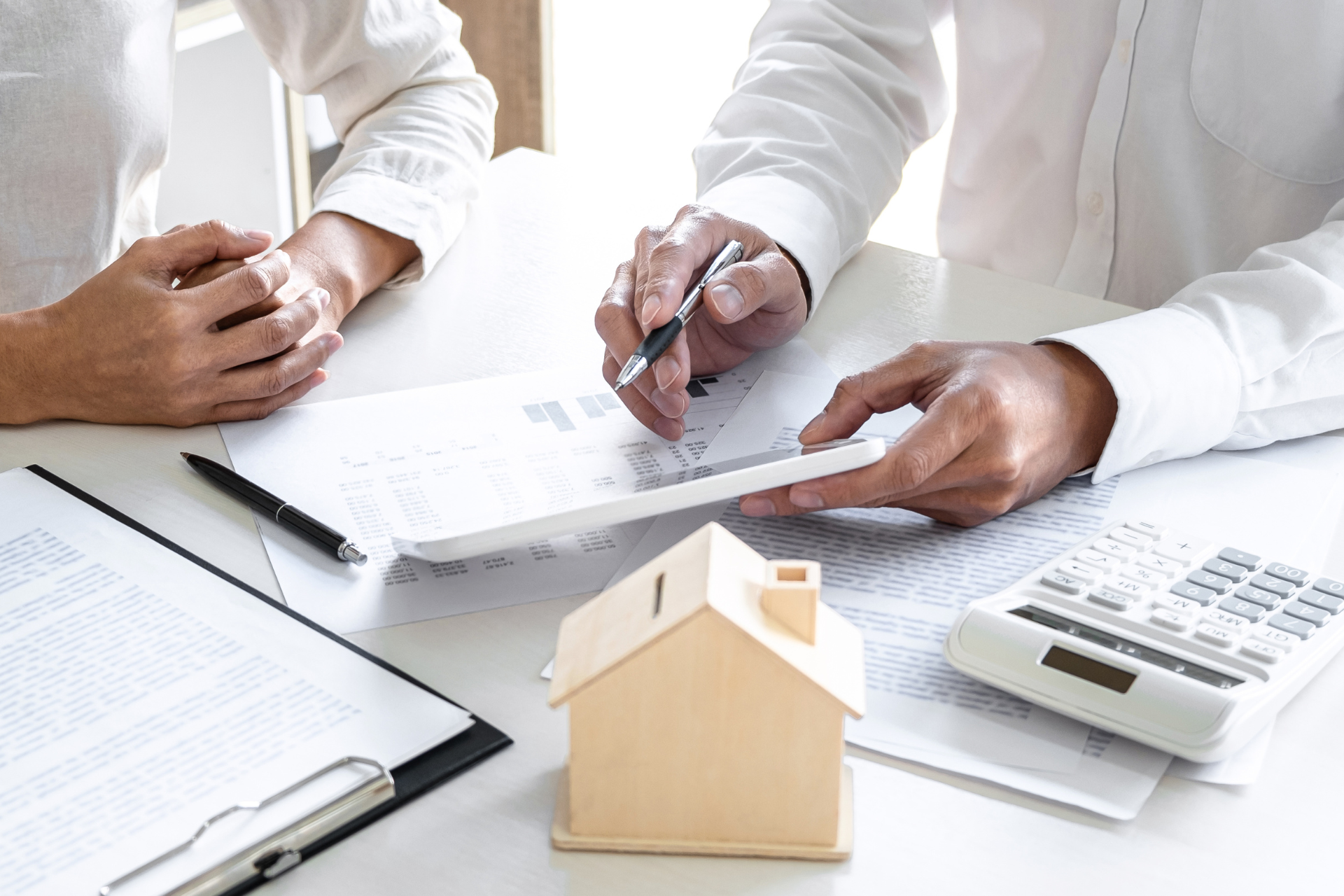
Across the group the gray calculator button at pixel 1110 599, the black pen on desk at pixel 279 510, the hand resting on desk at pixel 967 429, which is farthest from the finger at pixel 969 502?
the black pen on desk at pixel 279 510

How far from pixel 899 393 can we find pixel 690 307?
0.17 meters

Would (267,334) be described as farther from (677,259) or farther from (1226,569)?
(1226,569)

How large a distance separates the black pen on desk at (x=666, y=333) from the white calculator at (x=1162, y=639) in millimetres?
283

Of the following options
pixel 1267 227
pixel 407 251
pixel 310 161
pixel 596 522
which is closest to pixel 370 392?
pixel 407 251

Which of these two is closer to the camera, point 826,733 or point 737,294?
point 826,733

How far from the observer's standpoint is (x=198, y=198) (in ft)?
7.22

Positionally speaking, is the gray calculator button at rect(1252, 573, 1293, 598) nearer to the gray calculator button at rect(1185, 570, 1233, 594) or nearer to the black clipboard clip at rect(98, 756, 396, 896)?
the gray calculator button at rect(1185, 570, 1233, 594)

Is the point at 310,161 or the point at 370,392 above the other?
the point at 370,392

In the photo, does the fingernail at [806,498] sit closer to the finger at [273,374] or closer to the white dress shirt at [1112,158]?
the white dress shirt at [1112,158]

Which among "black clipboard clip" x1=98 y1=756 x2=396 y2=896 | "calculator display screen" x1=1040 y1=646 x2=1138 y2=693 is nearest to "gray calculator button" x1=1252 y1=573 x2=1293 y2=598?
"calculator display screen" x1=1040 y1=646 x2=1138 y2=693

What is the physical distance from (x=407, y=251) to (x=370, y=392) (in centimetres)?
19

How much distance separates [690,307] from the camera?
0.78 m

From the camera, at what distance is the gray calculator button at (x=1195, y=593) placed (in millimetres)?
552

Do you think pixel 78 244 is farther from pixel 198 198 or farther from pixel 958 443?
pixel 198 198
